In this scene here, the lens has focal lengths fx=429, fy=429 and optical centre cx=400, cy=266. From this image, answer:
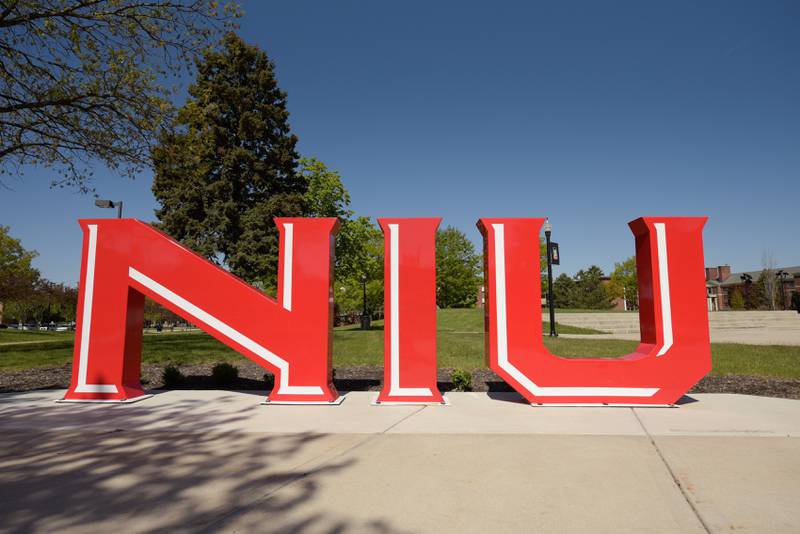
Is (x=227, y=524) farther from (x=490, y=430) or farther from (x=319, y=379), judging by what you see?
(x=319, y=379)

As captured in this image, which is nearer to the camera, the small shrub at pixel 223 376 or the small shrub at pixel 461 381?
the small shrub at pixel 461 381

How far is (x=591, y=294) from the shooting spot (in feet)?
239

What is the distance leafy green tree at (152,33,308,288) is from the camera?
23297 mm

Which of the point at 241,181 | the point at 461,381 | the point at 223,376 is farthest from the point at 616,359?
the point at 241,181

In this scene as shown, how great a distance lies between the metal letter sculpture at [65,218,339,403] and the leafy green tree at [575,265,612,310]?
73.3 m

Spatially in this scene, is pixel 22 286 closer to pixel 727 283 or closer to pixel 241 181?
pixel 241 181

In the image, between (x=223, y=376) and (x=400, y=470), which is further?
(x=223, y=376)

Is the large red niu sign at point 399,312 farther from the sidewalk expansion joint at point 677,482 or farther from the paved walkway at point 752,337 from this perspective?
the paved walkway at point 752,337

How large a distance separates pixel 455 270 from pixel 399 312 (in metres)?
46.2

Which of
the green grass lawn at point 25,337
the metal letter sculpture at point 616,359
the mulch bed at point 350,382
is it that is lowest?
the green grass lawn at point 25,337

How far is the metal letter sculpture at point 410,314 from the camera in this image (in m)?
6.43

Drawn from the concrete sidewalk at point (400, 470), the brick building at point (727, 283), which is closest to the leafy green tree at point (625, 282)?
the brick building at point (727, 283)

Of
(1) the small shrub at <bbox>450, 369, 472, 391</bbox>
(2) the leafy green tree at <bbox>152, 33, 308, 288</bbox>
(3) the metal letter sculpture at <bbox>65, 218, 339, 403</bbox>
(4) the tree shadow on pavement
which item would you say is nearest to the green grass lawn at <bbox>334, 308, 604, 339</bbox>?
(2) the leafy green tree at <bbox>152, 33, 308, 288</bbox>

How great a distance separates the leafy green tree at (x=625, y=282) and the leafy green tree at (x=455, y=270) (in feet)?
80.2
